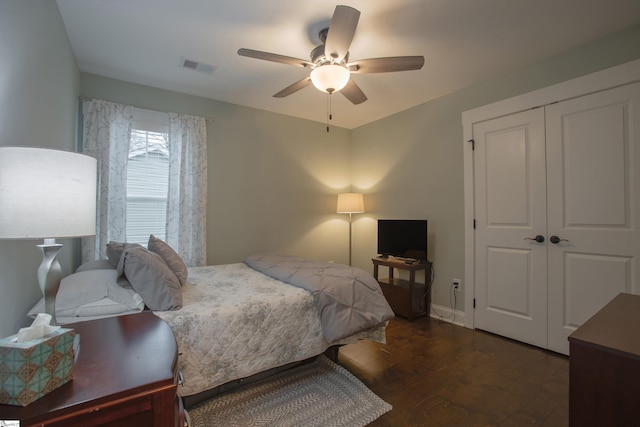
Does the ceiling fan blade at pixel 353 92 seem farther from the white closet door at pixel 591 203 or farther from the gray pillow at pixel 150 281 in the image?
the gray pillow at pixel 150 281

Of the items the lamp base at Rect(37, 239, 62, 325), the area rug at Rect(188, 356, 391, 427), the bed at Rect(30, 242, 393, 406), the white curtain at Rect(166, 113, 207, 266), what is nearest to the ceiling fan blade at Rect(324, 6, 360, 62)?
the bed at Rect(30, 242, 393, 406)

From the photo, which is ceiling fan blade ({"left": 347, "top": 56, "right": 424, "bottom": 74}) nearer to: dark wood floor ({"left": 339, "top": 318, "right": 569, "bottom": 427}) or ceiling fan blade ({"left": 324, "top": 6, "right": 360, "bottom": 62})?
ceiling fan blade ({"left": 324, "top": 6, "right": 360, "bottom": 62})

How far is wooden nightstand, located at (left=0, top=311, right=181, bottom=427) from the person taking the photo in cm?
69

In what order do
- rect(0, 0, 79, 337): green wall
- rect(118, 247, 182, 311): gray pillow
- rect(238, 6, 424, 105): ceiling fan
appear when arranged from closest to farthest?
1. rect(0, 0, 79, 337): green wall
2. rect(118, 247, 182, 311): gray pillow
3. rect(238, 6, 424, 105): ceiling fan

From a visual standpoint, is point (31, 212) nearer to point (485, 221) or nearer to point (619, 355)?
point (619, 355)

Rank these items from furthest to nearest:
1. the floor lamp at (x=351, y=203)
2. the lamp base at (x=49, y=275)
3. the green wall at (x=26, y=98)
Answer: the floor lamp at (x=351, y=203)
the green wall at (x=26, y=98)
the lamp base at (x=49, y=275)

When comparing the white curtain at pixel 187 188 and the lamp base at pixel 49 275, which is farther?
the white curtain at pixel 187 188

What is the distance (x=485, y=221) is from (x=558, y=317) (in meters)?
1.04

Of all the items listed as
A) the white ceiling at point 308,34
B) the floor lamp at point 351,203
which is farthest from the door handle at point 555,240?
the floor lamp at point 351,203

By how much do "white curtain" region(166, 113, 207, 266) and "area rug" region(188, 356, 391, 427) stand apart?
1.79 meters

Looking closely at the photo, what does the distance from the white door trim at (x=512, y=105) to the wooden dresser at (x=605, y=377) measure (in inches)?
86.8

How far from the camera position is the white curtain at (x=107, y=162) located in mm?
2838

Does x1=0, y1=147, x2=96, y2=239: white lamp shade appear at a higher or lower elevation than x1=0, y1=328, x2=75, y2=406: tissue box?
higher

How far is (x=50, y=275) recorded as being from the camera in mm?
1041
